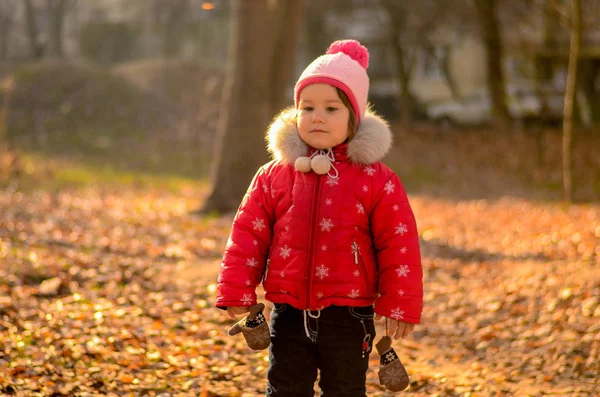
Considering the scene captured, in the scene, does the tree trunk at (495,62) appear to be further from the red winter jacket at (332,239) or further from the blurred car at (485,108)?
the red winter jacket at (332,239)

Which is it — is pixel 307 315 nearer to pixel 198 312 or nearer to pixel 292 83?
pixel 198 312

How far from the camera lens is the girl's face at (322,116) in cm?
327

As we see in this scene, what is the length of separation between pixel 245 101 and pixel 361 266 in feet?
27.6

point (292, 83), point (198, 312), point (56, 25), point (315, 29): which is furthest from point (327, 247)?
point (56, 25)

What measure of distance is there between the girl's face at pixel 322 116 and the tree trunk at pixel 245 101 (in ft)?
26.6

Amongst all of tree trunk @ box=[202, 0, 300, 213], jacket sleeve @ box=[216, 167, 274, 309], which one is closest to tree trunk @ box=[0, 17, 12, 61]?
tree trunk @ box=[202, 0, 300, 213]

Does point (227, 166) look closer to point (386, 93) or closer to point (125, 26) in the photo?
point (386, 93)

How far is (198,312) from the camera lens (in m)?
6.41

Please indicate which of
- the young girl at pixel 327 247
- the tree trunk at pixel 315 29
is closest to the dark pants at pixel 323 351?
the young girl at pixel 327 247

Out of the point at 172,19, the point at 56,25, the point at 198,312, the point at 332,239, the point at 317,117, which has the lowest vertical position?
the point at 198,312

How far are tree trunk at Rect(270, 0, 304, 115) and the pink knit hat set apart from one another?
29.3 ft

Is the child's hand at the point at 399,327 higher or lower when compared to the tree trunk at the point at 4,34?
lower

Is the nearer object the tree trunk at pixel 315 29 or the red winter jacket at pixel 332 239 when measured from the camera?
the red winter jacket at pixel 332 239

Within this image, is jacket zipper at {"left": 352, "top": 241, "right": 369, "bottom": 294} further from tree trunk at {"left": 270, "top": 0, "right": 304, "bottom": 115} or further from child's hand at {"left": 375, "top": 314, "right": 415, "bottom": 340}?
tree trunk at {"left": 270, "top": 0, "right": 304, "bottom": 115}
